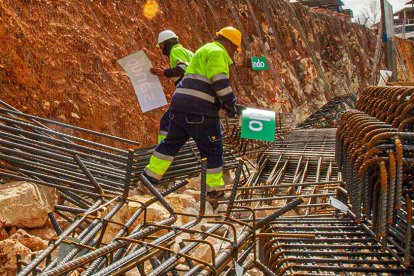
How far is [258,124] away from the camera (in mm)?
4773

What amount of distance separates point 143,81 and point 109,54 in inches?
91.1

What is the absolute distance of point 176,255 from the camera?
6.07 feet

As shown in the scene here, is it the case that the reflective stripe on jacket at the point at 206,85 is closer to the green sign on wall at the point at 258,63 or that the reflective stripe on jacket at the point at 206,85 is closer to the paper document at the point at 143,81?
the paper document at the point at 143,81

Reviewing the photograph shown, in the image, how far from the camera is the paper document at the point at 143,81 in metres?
5.44

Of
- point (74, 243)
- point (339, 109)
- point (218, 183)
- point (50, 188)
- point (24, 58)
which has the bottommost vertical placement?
point (339, 109)

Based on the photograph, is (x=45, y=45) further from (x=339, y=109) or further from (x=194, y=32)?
(x=339, y=109)

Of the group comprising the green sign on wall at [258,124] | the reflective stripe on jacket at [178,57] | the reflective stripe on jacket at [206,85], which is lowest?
the green sign on wall at [258,124]

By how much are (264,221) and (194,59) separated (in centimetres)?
256

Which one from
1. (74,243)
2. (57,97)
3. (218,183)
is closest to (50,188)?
(218,183)

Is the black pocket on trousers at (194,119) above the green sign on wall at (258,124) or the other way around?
above

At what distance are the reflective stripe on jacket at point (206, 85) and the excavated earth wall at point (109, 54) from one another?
2.58 metres

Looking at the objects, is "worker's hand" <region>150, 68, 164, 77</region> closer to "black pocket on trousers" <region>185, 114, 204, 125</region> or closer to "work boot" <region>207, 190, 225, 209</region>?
"black pocket on trousers" <region>185, 114, 204, 125</region>

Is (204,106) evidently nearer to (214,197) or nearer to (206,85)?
(206,85)

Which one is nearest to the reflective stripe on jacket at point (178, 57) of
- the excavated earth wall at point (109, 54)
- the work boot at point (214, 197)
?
the work boot at point (214, 197)
